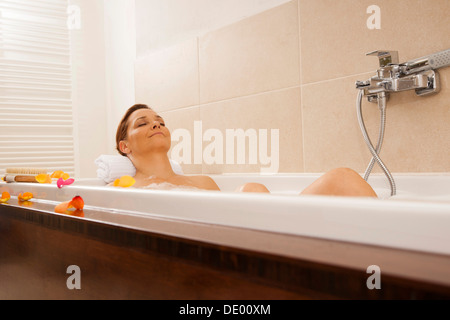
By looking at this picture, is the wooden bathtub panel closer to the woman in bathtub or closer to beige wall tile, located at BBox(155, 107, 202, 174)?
the woman in bathtub

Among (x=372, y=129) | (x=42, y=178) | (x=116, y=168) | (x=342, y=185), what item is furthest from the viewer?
(x=116, y=168)

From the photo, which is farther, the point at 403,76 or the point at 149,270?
the point at 403,76

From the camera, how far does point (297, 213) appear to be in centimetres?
60

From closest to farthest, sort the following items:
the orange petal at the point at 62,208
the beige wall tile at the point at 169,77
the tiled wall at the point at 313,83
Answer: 1. the orange petal at the point at 62,208
2. the tiled wall at the point at 313,83
3. the beige wall tile at the point at 169,77

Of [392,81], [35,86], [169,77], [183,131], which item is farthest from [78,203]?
[35,86]

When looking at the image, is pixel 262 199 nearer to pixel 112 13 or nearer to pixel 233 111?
pixel 233 111

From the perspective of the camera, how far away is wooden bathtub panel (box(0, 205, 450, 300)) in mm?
448

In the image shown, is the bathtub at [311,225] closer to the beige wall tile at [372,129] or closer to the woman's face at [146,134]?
the woman's face at [146,134]

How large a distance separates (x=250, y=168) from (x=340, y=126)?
585 mm

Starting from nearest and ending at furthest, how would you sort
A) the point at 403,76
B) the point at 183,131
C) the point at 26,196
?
1. the point at 26,196
2. the point at 403,76
3. the point at 183,131

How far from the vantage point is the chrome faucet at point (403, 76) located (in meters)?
1.43

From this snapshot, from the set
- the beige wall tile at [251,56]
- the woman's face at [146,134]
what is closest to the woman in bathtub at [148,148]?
the woman's face at [146,134]

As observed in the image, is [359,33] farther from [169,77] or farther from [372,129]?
[169,77]

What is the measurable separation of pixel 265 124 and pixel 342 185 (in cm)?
101
